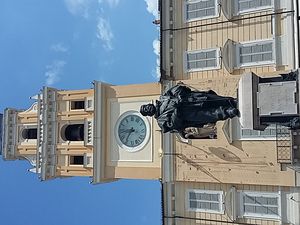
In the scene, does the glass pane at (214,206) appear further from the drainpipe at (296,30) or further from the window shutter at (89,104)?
the window shutter at (89,104)

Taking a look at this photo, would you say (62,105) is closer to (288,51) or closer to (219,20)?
(219,20)

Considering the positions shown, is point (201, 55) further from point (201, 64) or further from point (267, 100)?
point (267, 100)

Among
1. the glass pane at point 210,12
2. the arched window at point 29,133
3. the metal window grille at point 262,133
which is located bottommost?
the metal window grille at point 262,133

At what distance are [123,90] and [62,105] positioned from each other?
3621 mm

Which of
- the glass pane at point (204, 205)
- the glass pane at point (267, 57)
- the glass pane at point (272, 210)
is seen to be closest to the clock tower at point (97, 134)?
the glass pane at point (204, 205)

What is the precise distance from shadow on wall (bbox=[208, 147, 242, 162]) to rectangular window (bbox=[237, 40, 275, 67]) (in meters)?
3.76

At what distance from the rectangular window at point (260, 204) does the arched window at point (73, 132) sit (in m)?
8.98

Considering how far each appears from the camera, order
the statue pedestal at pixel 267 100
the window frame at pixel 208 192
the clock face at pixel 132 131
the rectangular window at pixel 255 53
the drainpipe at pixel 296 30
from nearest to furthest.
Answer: the statue pedestal at pixel 267 100 → the drainpipe at pixel 296 30 → the rectangular window at pixel 255 53 → the window frame at pixel 208 192 → the clock face at pixel 132 131

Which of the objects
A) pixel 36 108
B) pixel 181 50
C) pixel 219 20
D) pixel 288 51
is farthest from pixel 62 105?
pixel 288 51

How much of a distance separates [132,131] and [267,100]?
39.0 ft

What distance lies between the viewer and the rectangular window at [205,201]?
2502 cm

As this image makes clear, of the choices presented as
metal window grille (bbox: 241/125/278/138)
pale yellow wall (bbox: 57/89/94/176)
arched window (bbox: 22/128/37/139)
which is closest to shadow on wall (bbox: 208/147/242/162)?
metal window grille (bbox: 241/125/278/138)

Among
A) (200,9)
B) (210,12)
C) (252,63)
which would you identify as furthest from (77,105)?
(252,63)

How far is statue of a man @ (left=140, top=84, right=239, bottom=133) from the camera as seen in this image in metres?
17.4
